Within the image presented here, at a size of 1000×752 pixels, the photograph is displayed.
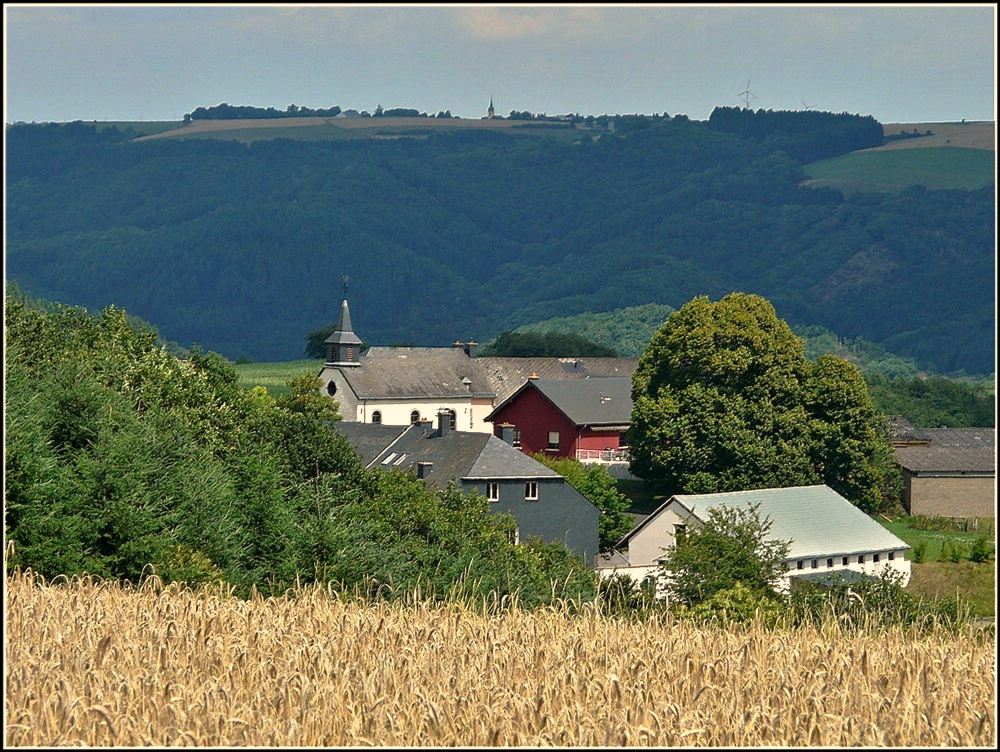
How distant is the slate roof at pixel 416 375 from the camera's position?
94.1m

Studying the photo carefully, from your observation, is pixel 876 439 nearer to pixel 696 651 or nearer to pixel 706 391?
pixel 706 391

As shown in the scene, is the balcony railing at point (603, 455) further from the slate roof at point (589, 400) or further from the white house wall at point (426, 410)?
the white house wall at point (426, 410)

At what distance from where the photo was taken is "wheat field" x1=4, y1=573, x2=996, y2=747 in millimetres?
6387

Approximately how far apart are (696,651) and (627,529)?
48.2 m

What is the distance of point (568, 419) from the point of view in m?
77.6

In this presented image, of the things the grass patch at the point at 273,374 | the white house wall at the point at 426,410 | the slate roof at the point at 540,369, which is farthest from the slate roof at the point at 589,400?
the grass patch at the point at 273,374

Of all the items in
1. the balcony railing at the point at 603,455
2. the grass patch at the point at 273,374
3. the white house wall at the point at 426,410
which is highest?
the balcony railing at the point at 603,455

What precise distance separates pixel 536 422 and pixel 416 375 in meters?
18.5

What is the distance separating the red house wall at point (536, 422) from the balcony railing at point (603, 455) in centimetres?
66

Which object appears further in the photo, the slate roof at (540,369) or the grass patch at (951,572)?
the slate roof at (540,369)

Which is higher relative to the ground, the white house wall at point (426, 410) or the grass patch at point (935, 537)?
the grass patch at point (935, 537)

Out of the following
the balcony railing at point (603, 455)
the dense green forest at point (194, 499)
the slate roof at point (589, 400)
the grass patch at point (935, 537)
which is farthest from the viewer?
the slate roof at point (589, 400)

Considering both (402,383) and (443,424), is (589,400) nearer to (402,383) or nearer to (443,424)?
(402,383)

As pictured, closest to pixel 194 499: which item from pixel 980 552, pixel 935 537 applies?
pixel 980 552
